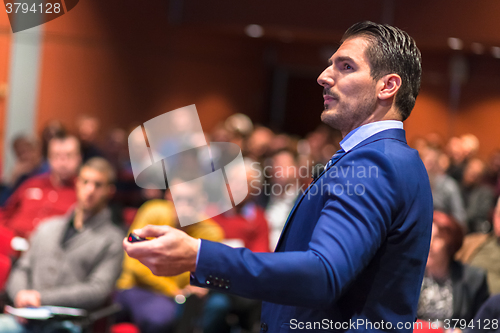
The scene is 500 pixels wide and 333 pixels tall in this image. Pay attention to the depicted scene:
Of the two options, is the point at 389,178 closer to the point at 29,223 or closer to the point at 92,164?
the point at 92,164

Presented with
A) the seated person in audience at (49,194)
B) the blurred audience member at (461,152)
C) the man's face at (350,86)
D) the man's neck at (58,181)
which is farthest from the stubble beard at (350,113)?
the blurred audience member at (461,152)

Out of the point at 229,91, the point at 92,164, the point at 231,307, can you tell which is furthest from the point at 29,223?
the point at 229,91

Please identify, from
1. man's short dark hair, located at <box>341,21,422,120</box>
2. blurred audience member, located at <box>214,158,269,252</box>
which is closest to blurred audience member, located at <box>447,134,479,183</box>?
blurred audience member, located at <box>214,158,269,252</box>

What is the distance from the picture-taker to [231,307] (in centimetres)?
328

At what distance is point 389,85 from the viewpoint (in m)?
0.99

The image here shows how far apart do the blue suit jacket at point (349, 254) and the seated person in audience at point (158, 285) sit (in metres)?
1.90

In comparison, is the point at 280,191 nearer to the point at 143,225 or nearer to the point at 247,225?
the point at 247,225

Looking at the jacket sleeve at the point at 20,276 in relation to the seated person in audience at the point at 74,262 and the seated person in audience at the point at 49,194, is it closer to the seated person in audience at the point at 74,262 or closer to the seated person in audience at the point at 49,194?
the seated person in audience at the point at 74,262

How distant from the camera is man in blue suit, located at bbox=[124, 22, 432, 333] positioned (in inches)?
31.0

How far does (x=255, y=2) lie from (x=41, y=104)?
2830 mm

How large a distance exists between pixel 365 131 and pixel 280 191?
344 cm

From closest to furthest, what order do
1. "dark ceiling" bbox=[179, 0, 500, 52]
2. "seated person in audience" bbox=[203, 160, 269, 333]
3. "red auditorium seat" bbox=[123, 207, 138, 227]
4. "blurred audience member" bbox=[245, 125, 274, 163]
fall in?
"seated person in audience" bbox=[203, 160, 269, 333]
"red auditorium seat" bbox=[123, 207, 138, 227]
"dark ceiling" bbox=[179, 0, 500, 52]
"blurred audience member" bbox=[245, 125, 274, 163]

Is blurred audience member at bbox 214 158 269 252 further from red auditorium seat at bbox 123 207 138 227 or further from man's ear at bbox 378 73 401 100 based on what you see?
man's ear at bbox 378 73 401 100

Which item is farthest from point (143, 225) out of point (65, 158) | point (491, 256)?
point (491, 256)
